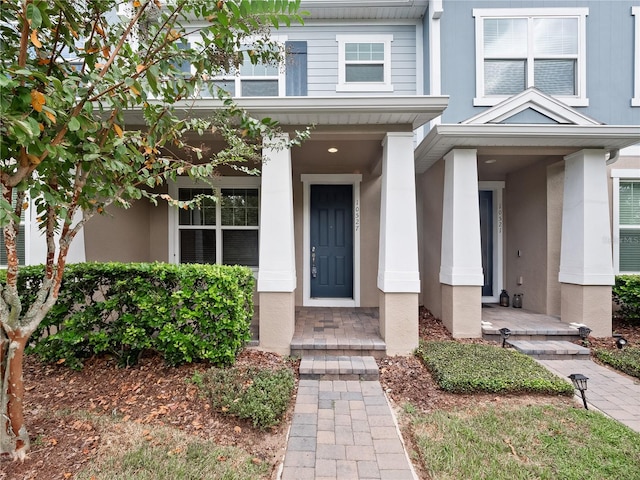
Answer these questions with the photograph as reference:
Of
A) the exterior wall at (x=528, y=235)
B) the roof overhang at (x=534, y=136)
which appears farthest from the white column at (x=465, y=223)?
the exterior wall at (x=528, y=235)

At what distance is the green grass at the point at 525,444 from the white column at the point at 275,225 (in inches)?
86.0

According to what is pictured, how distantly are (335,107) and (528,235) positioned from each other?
447 centimetres

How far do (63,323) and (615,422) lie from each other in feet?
18.2

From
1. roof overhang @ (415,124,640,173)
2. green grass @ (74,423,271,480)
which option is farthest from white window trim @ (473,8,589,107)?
green grass @ (74,423,271,480)

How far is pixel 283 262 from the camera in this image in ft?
13.1

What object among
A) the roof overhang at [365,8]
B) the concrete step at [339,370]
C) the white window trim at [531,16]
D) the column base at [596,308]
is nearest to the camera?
the concrete step at [339,370]

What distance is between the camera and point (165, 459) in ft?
7.15

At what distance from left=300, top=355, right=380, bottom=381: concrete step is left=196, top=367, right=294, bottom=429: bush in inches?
12.1

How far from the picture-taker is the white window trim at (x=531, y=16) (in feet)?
18.1

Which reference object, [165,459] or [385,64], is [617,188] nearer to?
[385,64]

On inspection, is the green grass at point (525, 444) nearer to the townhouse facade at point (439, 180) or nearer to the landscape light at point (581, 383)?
the landscape light at point (581, 383)

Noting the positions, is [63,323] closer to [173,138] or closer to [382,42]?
[173,138]

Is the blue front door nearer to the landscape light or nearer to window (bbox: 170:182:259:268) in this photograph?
window (bbox: 170:182:259:268)

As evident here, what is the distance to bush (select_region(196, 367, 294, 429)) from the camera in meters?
2.64
